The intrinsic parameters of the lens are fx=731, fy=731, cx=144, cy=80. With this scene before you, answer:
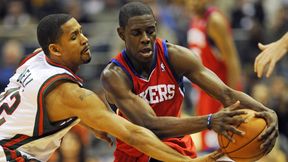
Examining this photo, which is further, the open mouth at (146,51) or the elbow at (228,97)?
the elbow at (228,97)

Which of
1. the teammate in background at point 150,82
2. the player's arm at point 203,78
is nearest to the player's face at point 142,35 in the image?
the teammate in background at point 150,82

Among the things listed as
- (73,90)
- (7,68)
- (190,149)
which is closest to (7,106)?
(73,90)

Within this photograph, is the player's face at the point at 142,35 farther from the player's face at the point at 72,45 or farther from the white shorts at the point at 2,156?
the white shorts at the point at 2,156

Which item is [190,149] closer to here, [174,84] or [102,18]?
[174,84]

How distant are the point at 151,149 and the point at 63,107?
81 centimetres

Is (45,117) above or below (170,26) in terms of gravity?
above

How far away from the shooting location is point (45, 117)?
6.15 metres

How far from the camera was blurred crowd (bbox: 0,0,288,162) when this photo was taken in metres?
12.1

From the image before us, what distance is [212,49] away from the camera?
9.90 meters

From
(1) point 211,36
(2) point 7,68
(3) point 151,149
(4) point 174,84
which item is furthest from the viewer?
(2) point 7,68

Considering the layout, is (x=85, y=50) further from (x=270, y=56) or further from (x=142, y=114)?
(x=270, y=56)

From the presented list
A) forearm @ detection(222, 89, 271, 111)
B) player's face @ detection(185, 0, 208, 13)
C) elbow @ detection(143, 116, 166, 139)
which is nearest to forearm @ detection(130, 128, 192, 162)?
elbow @ detection(143, 116, 166, 139)

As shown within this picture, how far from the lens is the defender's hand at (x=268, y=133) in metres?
5.98

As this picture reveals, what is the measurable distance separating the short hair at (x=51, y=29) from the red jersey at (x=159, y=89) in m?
0.75
